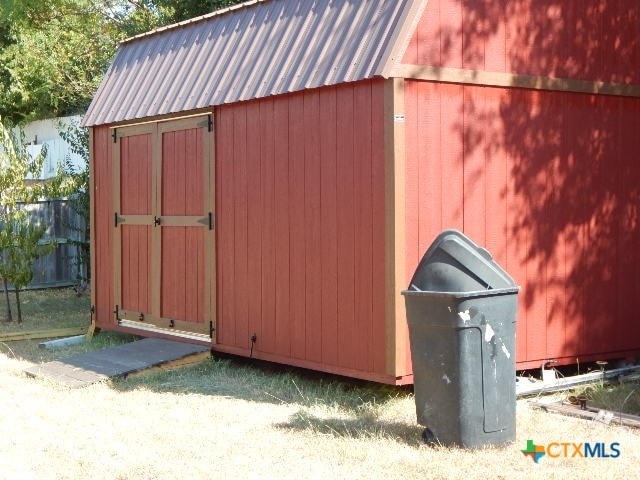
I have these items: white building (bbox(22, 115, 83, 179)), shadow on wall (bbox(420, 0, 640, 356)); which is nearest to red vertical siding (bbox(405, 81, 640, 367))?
shadow on wall (bbox(420, 0, 640, 356))

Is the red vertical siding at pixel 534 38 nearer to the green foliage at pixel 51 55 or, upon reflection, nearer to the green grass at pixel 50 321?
the green grass at pixel 50 321

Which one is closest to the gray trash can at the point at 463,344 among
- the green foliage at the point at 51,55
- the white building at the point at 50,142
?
the white building at the point at 50,142

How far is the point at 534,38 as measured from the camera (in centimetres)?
791

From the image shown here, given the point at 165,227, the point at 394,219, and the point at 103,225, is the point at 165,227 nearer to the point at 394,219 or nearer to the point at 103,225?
the point at 103,225

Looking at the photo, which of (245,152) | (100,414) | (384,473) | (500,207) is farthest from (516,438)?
(245,152)

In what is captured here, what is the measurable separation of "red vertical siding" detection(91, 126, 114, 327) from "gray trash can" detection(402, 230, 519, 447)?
5911mm

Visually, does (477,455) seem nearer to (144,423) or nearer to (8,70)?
(144,423)

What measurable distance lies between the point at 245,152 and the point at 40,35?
1767 centimetres

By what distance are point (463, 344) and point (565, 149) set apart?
300cm

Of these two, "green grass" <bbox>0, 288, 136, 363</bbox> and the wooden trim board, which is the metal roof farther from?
"green grass" <bbox>0, 288, 136, 363</bbox>

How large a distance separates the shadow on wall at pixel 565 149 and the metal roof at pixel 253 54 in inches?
19.9

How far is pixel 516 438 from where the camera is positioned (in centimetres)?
612

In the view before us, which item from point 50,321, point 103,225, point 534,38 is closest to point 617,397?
point 534,38

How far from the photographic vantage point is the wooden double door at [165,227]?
937 cm
